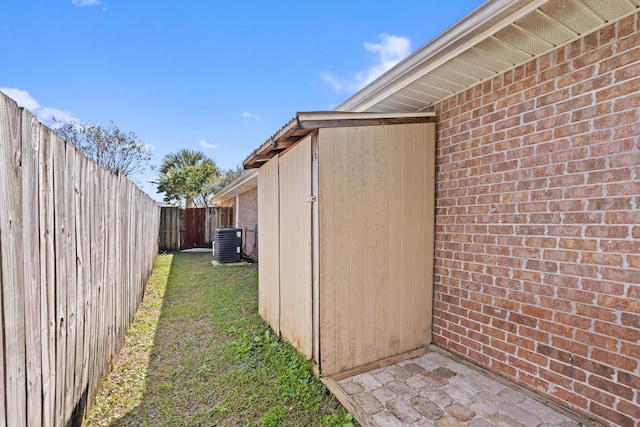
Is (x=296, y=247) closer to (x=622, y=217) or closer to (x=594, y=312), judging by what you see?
(x=594, y=312)

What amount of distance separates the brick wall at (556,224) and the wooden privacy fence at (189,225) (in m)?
12.9

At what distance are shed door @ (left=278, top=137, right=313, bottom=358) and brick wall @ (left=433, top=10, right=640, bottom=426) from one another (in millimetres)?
1678

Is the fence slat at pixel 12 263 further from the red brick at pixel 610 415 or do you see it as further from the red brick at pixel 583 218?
the red brick at pixel 610 415

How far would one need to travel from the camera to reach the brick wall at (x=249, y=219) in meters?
10.4

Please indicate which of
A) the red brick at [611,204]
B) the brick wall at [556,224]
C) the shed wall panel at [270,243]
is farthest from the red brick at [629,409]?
the shed wall panel at [270,243]

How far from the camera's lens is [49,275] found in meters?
1.72

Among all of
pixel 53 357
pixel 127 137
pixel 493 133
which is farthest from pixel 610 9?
pixel 127 137

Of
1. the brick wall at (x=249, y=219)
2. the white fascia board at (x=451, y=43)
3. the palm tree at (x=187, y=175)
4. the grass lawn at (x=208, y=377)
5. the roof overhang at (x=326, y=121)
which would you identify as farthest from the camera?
the palm tree at (x=187, y=175)

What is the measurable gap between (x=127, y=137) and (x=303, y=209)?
19942 mm

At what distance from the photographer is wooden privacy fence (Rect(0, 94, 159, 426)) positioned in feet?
4.33

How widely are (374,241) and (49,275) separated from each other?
266 centimetres

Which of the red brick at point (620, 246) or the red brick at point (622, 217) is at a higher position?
the red brick at point (622, 217)

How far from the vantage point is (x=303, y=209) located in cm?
343

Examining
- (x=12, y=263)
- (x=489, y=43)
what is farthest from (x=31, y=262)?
(x=489, y=43)
